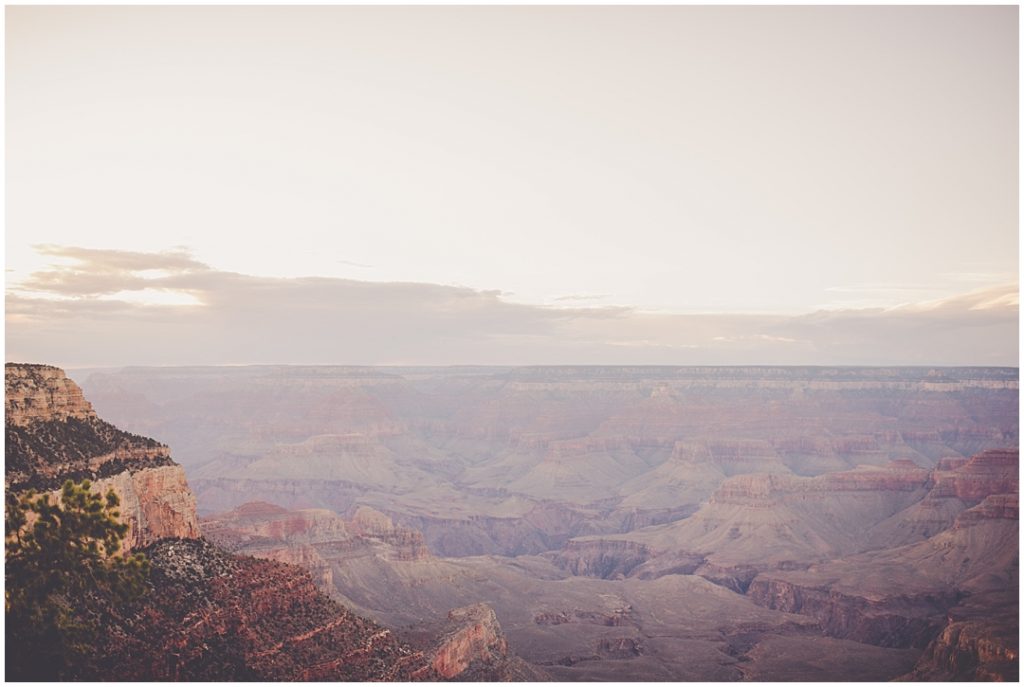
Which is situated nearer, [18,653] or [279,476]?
[18,653]

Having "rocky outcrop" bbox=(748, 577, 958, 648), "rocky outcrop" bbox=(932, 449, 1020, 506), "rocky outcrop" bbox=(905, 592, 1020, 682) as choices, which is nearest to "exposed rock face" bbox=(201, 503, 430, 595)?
"rocky outcrop" bbox=(748, 577, 958, 648)

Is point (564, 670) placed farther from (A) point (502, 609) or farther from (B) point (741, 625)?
(B) point (741, 625)

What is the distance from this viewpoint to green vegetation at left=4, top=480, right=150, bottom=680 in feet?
111

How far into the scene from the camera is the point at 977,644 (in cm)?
6209

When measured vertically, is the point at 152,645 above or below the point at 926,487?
above

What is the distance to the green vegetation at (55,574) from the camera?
33.8 m

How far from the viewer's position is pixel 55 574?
113ft

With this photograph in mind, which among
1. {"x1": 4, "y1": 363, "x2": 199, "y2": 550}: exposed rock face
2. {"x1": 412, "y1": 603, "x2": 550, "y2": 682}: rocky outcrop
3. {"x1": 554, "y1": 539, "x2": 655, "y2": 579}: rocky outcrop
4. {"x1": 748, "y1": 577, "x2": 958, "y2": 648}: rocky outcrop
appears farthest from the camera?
{"x1": 554, "y1": 539, "x2": 655, "y2": 579}: rocky outcrop

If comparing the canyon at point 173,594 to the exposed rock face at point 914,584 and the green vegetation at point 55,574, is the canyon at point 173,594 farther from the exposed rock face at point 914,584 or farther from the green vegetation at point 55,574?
the exposed rock face at point 914,584

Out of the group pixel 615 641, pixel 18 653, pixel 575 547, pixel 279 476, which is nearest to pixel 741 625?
pixel 615 641

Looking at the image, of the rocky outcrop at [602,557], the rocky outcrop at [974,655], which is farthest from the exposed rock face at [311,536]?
the rocky outcrop at [974,655]

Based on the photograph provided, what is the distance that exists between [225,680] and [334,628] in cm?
617

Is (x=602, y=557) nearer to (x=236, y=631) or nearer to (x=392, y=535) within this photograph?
(x=392, y=535)

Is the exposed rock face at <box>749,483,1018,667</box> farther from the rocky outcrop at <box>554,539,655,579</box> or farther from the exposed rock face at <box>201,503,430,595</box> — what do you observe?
the exposed rock face at <box>201,503,430,595</box>
